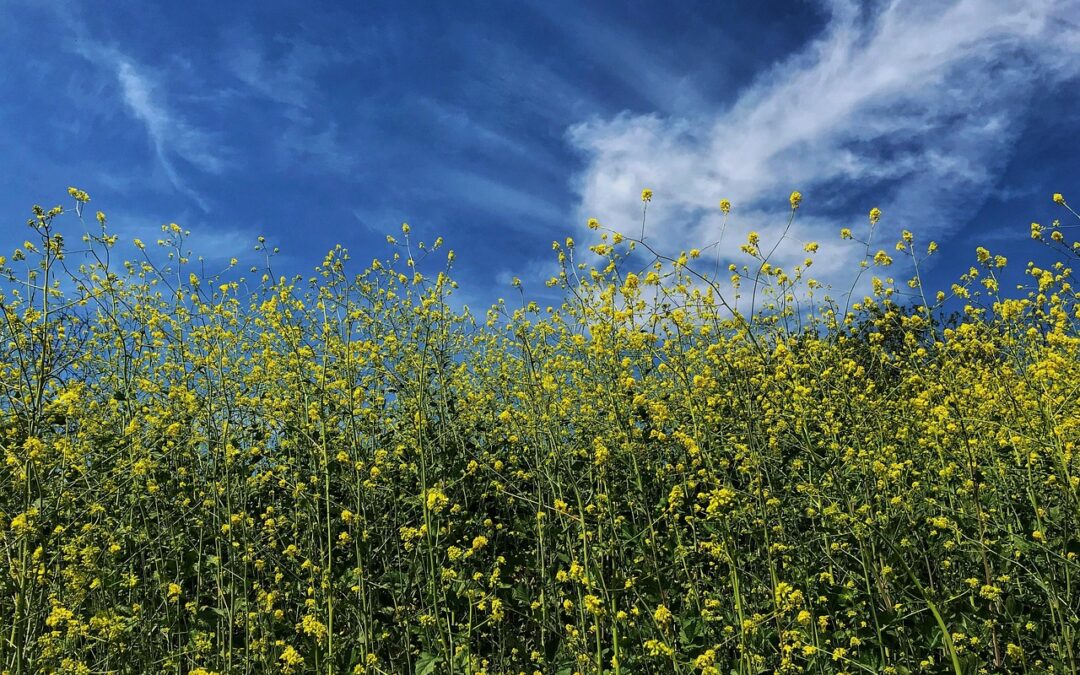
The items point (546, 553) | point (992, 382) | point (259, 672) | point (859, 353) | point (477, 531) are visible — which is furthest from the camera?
point (859, 353)

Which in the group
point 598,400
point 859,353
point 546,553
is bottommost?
point 546,553

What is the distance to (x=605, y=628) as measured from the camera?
365 centimetres

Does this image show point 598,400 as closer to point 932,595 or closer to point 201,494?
point 932,595

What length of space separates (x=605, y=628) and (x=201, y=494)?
2777mm

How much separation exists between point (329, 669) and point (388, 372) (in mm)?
2035

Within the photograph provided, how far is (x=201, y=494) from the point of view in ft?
15.1

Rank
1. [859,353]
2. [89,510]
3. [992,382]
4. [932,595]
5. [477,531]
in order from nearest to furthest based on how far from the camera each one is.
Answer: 1. [932,595]
2. [89,510]
3. [477,531]
4. [992,382]
5. [859,353]

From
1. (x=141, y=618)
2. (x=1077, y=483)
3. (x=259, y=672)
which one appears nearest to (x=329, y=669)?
(x=259, y=672)

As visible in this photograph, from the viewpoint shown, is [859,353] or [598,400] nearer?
[598,400]

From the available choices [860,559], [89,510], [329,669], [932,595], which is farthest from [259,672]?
[932,595]

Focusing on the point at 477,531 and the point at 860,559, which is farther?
the point at 477,531

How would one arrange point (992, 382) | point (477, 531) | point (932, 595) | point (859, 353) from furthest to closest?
point (859, 353) < point (992, 382) < point (477, 531) < point (932, 595)

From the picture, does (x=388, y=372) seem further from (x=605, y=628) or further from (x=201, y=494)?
(x=605, y=628)

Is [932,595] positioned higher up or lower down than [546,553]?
lower down
